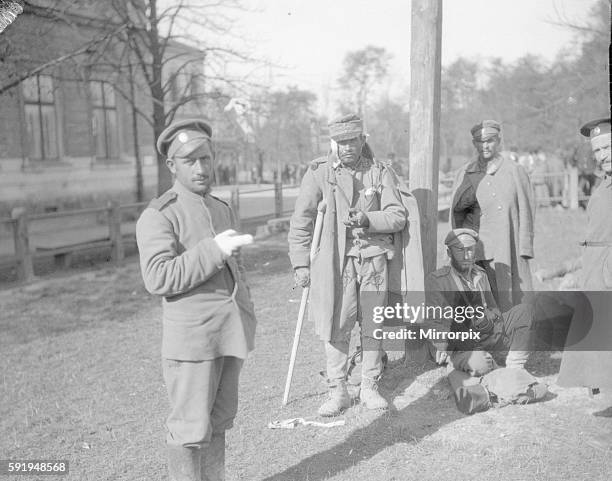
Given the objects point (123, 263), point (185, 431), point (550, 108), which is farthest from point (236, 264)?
point (550, 108)

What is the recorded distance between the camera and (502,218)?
490 centimetres

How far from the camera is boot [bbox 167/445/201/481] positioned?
2863mm

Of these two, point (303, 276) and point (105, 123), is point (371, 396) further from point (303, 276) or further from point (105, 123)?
point (105, 123)

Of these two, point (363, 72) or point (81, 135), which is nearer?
point (363, 72)

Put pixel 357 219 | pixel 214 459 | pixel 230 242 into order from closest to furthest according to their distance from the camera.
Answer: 1. pixel 230 242
2. pixel 214 459
3. pixel 357 219

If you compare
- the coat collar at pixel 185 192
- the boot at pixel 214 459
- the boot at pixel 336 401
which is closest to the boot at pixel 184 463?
the boot at pixel 214 459

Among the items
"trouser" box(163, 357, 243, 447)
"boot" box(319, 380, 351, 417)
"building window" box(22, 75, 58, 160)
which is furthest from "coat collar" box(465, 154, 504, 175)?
"building window" box(22, 75, 58, 160)

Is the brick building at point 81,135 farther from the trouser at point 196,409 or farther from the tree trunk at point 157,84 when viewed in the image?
the trouser at point 196,409

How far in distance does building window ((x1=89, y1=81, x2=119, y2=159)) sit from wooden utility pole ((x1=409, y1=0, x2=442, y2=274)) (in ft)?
53.2

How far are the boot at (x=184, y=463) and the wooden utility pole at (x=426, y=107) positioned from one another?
2738 millimetres

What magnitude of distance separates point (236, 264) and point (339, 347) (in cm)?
149

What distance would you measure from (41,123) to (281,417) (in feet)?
52.0

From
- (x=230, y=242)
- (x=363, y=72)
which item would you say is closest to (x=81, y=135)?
(x=363, y=72)

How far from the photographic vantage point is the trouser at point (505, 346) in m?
4.59
